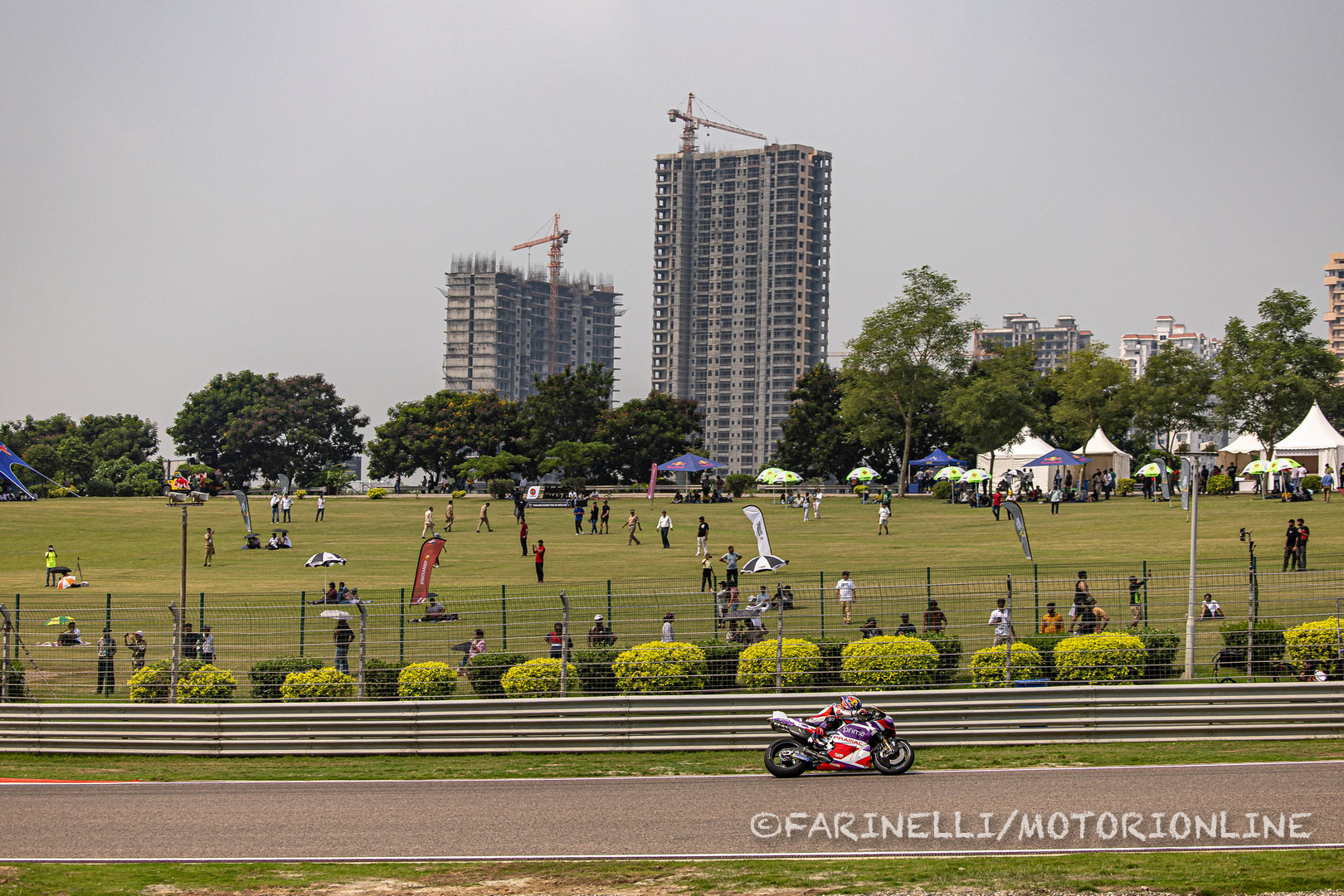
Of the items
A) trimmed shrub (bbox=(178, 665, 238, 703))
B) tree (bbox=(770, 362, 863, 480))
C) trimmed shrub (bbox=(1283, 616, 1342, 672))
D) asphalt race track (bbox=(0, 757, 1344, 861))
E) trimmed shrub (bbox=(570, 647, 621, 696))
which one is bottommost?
asphalt race track (bbox=(0, 757, 1344, 861))

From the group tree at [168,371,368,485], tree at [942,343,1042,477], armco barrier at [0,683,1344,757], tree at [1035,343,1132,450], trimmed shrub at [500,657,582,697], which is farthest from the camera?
tree at [168,371,368,485]

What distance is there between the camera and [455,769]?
51.2 ft

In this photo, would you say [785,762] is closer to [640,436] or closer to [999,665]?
[999,665]

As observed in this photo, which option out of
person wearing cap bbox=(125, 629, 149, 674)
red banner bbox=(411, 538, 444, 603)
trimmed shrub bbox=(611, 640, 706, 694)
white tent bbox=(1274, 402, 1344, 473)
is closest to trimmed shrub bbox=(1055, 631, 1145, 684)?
trimmed shrub bbox=(611, 640, 706, 694)

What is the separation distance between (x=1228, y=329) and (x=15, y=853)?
2769 inches

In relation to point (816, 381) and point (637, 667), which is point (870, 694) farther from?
point (816, 381)

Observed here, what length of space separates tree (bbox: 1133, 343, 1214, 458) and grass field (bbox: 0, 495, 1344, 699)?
20.3 metres

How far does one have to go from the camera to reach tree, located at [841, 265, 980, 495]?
227ft

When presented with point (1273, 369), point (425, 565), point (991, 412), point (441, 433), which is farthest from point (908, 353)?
point (425, 565)

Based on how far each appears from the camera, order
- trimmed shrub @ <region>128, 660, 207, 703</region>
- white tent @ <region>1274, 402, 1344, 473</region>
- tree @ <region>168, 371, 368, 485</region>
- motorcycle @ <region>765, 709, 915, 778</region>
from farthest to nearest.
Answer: tree @ <region>168, 371, 368, 485</region>, white tent @ <region>1274, 402, 1344, 473</region>, trimmed shrub @ <region>128, 660, 207, 703</region>, motorcycle @ <region>765, 709, 915, 778</region>

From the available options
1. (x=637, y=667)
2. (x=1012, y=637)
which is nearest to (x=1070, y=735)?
(x=1012, y=637)

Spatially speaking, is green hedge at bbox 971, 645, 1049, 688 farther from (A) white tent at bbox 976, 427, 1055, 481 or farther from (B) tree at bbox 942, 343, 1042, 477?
(A) white tent at bbox 976, 427, 1055, 481

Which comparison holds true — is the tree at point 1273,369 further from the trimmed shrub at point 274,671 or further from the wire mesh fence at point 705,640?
the trimmed shrub at point 274,671

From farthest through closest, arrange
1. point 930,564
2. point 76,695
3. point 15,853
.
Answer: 1. point 930,564
2. point 76,695
3. point 15,853
